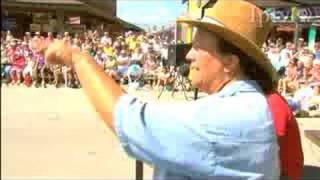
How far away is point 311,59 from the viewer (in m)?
15.1

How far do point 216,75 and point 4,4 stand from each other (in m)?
0.53

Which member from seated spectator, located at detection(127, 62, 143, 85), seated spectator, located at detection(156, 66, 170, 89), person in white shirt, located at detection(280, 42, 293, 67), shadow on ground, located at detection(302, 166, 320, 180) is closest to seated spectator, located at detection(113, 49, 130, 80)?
shadow on ground, located at detection(302, 166, 320, 180)

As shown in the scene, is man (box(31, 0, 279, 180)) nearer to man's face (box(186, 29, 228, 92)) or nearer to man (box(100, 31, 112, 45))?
man's face (box(186, 29, 228, 92))

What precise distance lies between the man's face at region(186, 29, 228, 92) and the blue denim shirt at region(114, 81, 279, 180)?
0.11 meters

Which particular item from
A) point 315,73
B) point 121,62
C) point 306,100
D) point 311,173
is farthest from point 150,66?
point 311,173

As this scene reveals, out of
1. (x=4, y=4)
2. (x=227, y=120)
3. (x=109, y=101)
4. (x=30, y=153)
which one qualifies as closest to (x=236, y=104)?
(x=227, y=120)

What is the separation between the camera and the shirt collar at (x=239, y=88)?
1.47 meters

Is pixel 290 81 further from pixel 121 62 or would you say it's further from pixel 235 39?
pixel 235 39

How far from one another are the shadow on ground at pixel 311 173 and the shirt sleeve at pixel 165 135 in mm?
4642

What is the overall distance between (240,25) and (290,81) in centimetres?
1278

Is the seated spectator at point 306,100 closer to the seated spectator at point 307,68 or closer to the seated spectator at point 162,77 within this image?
the seated spectator at point 307,68

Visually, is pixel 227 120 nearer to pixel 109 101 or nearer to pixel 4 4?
pixel 109 101

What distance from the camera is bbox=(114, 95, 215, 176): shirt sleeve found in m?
1.34

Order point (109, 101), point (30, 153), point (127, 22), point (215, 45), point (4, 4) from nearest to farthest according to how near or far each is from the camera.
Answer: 1. point (4, 4)
2. point (109, 101)
3. point (215, 45)
4. point (127, 22)
5. point (30, 153)
